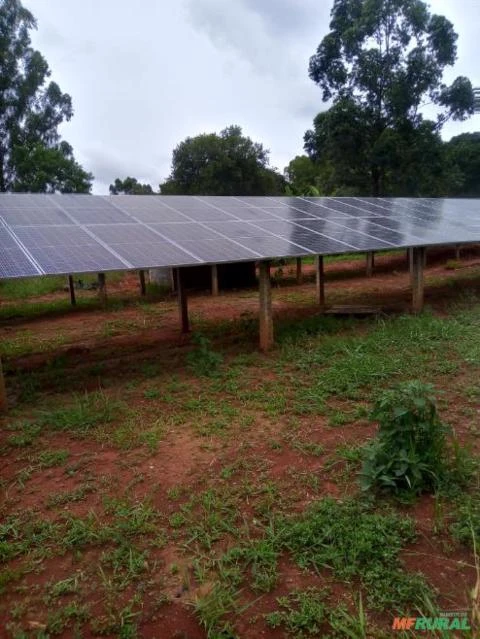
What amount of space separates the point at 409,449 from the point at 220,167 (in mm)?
26413

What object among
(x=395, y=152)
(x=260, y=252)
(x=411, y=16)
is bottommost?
(x=260, y=252)

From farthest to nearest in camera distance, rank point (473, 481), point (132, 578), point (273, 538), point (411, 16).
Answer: point (411, 16) → point (473, 481) → point (273, 538) → point (132, 578)

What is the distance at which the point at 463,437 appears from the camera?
454 centimetres

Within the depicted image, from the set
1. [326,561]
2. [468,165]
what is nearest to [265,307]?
[326,561]

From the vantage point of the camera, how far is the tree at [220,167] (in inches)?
1113

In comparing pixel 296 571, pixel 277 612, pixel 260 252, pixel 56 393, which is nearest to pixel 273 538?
pixel 296 571

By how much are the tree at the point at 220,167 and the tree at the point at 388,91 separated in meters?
8.15

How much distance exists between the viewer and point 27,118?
71.5ft

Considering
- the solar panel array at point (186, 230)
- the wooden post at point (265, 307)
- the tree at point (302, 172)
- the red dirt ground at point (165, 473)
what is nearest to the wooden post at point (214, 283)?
the solar panel array at point (186, 230)

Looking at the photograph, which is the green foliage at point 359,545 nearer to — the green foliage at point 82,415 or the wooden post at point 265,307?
the green foliage at point 82,415

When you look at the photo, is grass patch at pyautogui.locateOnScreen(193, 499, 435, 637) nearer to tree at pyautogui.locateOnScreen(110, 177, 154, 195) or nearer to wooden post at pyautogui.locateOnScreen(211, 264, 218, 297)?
wooden post at pyautogui.locateOnScreen(211, 264, 218, 297)

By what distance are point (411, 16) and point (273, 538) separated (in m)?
22.8

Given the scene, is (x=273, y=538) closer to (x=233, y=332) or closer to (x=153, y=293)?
(x=233, y=332)

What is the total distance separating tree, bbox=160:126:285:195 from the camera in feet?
92.7
